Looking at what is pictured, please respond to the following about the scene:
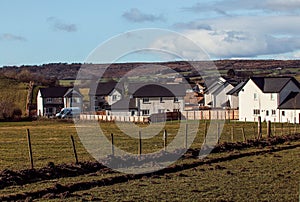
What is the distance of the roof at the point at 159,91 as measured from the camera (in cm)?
10956

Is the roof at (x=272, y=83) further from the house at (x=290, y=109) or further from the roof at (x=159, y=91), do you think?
the roof at (x=159, y=91)

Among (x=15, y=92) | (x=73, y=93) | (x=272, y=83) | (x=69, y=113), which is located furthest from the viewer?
(x=15, y=92)

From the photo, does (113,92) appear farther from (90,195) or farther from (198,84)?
(90,195)

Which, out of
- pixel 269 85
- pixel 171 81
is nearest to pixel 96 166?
pixel 269 85

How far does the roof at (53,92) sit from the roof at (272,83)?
6302 cm

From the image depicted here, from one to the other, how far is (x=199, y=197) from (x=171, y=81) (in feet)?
328

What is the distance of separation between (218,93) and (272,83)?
97.4 ft

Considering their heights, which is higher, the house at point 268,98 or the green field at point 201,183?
the house at point 268,98

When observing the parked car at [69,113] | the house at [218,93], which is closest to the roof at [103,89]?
the parked car at [69,113]

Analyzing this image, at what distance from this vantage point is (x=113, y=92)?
419ft

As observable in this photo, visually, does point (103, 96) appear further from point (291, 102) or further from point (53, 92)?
point (291, 102)

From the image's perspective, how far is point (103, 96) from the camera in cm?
12988

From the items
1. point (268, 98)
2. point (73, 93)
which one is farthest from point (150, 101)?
point (268, 98)

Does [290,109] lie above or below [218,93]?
below
